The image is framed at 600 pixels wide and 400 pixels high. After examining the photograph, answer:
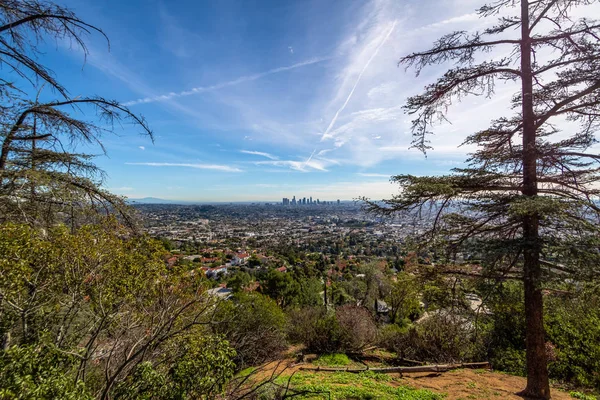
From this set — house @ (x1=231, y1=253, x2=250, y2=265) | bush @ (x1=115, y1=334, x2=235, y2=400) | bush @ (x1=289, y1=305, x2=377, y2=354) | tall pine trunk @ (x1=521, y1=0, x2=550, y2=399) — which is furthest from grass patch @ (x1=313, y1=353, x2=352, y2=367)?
house @ (x1=231, y1=253, x2=250, y2=265)

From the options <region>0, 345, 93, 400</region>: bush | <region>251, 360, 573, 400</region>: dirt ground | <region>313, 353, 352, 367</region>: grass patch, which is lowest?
<region>313, 353, 352, 367</region>: grass patch

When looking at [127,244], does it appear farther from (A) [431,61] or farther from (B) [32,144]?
(A) [431,61]

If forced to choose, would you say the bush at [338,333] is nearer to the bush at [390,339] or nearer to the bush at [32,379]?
the bush at [390,339]

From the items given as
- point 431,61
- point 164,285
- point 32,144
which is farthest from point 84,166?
point 431,61

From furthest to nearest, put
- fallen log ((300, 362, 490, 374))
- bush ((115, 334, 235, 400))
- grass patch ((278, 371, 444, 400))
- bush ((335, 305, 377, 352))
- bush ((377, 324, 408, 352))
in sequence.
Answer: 1. bush ((335, 305, 377, 352))
2. bush ((377, 324, 408, 352))
3. fallen log ((300, 362, 490, 374))
4. grass patch ((278, 371, 444, 400))
5. bush ((115, 334, 235, 400))

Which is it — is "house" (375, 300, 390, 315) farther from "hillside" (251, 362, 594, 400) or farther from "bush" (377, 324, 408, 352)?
"hillside" (251, 362, 594, 400)

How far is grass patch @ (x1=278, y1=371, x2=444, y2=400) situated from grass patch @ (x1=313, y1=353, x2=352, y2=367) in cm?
152

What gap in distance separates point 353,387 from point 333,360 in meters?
→ 3.56

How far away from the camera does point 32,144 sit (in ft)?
10.6

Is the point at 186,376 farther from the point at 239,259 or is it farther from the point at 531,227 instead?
the point at 239,259

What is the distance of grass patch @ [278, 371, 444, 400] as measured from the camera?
5.39 metres

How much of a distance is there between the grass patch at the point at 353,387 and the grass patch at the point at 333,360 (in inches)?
60.0

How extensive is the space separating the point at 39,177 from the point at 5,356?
166cm

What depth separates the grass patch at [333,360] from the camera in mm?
8789
